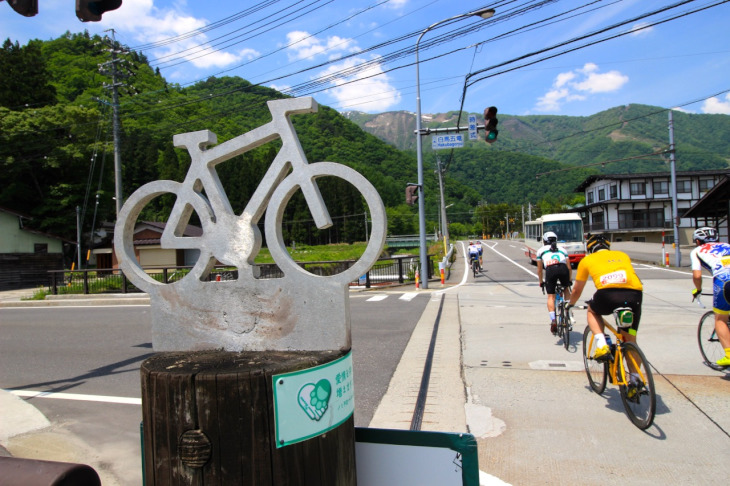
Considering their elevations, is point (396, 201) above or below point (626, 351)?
above

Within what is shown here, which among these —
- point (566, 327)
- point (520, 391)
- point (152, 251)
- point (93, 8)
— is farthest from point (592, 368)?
point (152, 251)

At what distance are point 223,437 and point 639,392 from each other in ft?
12.6

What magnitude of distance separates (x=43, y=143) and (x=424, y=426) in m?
41.3

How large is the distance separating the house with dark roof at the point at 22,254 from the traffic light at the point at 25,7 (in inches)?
1106

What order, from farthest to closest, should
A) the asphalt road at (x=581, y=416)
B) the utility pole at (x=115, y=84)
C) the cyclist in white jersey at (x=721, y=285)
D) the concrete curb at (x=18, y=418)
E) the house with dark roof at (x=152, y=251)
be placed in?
1. the house with dark roof at (x=152, y=251)
2. the utility pole at (x=115, y=84)
3. the cyclist in white jersey at (x=721, y=285)
4. the concrete curb at (x=18, y=418)
5. the asphalt road at (x=581, y=416)

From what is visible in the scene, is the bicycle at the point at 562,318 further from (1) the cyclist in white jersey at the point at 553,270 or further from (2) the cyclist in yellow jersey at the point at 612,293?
(2) the cyclist in yellow jersey at the point at 612,293

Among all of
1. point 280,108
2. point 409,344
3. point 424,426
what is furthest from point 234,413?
point 409,344

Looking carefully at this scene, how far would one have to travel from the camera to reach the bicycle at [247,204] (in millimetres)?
2406

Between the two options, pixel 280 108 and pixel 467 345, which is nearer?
pixel 280 108

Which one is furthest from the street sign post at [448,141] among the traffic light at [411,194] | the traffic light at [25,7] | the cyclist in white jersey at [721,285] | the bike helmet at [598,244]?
the traffic light at [25,7]

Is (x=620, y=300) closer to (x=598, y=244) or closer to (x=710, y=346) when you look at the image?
(x=598, y=244)

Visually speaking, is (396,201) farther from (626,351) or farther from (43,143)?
(626,351)

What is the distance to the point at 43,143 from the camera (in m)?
36.5

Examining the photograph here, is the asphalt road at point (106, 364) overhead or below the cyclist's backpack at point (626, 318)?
below
